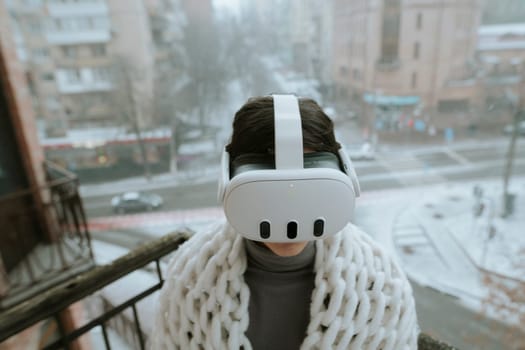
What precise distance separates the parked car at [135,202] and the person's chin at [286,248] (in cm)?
307

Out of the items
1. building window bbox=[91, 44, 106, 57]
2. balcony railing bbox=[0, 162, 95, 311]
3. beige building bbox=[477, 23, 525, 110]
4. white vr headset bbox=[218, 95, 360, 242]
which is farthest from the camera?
building window bbox=[91, 44, 106, 57]

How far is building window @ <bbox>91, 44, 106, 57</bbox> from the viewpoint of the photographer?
3.69 metres

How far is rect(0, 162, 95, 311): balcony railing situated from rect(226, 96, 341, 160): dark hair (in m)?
1.62

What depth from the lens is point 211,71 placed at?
114 inches

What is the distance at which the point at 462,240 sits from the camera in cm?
287

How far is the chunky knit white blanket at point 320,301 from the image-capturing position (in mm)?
468

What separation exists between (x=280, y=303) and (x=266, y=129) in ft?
0.83

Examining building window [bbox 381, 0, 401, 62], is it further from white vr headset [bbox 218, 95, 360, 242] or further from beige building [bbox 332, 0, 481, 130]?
white vr headset [bbox 218, 95, 360, 242]

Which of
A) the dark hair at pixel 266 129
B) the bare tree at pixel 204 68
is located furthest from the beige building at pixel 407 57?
the dark hair at pixel 266 129

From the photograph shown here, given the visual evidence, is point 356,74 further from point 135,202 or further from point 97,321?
point 97,321

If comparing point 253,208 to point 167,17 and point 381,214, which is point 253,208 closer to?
point 381,214

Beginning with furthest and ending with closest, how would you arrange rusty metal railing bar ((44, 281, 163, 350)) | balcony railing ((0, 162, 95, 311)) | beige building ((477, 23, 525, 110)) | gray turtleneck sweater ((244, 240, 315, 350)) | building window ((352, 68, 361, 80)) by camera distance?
building window ((352, 68, 361, 80)) < beige building ((477, 23, 525, 110)) < balcony railing ((0, 162, 95, 311)) < rusty metal railing bar ((44, 281, 163, 350)) < gray turtleneck sweater ((244, 240, 315, 350))

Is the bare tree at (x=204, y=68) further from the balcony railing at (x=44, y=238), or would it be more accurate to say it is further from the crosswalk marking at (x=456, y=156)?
the crosswalk marking at (x=456, y=156)

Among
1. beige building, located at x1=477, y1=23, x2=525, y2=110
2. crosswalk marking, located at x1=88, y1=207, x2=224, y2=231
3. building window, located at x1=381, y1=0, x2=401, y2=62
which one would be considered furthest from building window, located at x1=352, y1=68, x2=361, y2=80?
crosswalk marking, located at x1=88, y1=207, x2=224, y2=231
